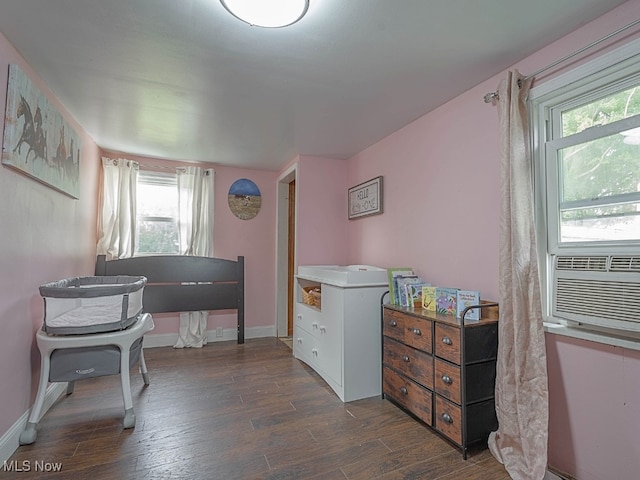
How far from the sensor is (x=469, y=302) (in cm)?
189

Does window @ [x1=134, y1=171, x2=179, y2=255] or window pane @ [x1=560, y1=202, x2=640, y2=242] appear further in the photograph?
window @ [x1=134, y1=171, x2=179, y2=255]

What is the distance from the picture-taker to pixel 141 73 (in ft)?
6.36

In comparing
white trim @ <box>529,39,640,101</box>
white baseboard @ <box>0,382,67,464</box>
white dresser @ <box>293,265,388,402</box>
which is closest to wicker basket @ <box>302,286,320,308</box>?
white dresser @ <box>293,265,388,402</box>

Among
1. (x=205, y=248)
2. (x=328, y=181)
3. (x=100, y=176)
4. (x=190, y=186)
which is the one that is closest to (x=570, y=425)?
(x=328, y=181)

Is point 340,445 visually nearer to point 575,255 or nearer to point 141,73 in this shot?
point 575,255

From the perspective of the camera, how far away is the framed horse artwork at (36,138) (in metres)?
1.68

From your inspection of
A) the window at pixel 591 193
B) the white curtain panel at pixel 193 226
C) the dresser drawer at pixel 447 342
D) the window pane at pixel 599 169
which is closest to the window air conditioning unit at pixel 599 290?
the window at pixel 591 193

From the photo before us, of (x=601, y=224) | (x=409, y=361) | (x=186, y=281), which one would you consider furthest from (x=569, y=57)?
(x=186, y=281)

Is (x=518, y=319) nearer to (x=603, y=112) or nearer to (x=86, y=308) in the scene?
(x=603, y=112)

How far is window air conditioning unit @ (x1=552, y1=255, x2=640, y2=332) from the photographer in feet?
4.26

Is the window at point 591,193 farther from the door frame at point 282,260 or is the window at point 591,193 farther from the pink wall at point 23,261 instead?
the door frame at point 282,260

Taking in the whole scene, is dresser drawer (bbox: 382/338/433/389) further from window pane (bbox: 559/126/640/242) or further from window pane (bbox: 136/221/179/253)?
window pane (bbox: 136/221/179/253)

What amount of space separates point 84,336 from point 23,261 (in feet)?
1.88

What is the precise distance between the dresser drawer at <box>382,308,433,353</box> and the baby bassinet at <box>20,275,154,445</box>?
1.77 metres
